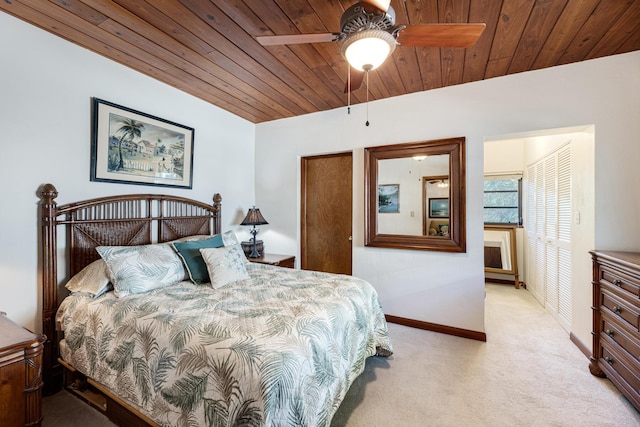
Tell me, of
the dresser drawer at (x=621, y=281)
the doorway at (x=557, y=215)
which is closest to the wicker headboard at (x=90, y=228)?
the doorway at (x=557, y=215)

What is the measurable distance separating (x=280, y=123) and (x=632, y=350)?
3.98m

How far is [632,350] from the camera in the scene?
5.63 feet

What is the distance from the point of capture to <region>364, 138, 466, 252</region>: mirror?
284 cm

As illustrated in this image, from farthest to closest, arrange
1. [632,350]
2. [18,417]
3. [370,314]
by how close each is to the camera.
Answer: [370,314] → [632,350] → [18,417]

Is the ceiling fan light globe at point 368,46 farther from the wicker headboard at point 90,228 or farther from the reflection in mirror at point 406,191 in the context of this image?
the wicker headboard at point 90,228

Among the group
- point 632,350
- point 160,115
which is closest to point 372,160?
point 160,115

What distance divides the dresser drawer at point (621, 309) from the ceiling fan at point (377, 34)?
1.97 m

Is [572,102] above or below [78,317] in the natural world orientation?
above

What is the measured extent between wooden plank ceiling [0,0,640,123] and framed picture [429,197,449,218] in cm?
121

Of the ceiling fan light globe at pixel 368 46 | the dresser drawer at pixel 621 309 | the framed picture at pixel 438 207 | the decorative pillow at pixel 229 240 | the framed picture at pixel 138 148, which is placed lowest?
the dresser drawer at pixel 621 309

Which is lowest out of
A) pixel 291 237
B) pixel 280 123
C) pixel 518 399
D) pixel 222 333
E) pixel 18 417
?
pixel 518 399

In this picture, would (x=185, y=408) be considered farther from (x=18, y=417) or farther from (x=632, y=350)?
(x=632, y=350)

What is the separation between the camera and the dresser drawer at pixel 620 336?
1.69 metres

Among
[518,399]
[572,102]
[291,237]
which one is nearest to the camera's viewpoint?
[518,399]
